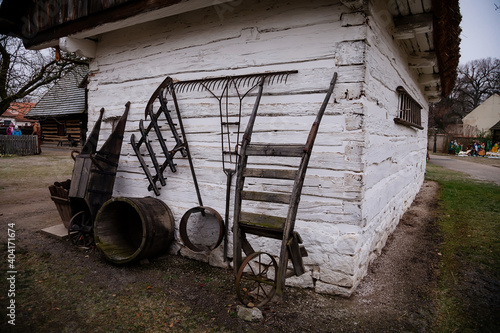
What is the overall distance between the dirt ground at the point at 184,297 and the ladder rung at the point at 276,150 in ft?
4.80

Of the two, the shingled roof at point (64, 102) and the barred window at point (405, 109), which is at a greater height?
the shingled roof at point (64, 102)

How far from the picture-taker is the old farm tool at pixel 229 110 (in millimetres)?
3418

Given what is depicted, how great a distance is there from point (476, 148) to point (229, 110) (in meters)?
32.0

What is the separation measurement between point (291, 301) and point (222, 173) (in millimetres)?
1595

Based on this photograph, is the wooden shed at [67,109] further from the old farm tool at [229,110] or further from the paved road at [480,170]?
the paved road at [480,170]

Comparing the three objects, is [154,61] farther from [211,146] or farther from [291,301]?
[291,301]

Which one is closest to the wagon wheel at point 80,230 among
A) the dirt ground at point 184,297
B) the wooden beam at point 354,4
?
the dirt ground at point 184,297

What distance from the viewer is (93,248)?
4.21 meters

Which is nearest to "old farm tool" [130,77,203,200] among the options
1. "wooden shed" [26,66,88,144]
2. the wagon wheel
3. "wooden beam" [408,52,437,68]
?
the wagon wheel

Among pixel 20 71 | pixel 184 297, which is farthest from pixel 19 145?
pixel 184 297

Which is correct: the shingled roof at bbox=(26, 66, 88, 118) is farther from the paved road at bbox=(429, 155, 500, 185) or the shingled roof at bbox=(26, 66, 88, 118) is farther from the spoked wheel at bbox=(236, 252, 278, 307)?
the paved road at bbox=(429, 155, 500, 185)

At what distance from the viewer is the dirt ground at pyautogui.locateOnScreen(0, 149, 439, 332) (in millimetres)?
2590

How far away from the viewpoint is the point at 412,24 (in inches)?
148

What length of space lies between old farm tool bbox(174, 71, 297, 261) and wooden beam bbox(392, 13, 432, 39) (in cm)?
183
